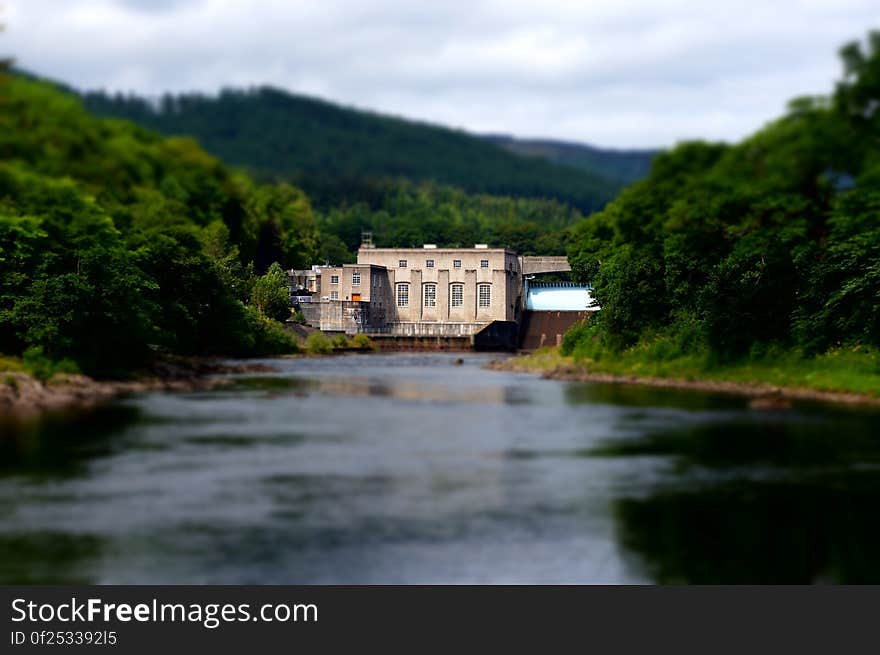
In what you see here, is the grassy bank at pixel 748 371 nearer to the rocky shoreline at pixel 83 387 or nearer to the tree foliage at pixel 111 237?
the rocky shoreline at pixel 83 387

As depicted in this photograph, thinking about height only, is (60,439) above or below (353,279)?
below

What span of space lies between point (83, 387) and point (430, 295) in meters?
122

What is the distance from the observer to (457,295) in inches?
7338

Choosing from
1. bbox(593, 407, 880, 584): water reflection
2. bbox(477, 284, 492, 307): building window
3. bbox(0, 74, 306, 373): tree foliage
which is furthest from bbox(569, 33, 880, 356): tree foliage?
bbox(477, 284, 492, 307): building window

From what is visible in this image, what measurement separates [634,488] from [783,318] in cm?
3914

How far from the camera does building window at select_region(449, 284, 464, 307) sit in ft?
609

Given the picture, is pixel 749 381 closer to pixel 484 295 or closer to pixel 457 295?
pixel 484 295

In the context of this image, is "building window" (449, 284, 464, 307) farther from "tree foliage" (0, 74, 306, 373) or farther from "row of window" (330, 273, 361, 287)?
"tree foliage" (0, 74, 306, 373)

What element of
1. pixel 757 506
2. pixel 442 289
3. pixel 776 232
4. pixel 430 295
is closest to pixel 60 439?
pixel 757 506

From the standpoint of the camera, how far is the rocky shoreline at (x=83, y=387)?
60.1 meters

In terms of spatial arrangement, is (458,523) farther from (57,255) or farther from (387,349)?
(387,349)

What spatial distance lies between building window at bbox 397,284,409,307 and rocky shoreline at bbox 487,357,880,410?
9211 cm

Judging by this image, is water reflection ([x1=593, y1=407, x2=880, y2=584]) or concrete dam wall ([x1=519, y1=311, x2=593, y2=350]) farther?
concrete dam wall ([x1=519, y1=311, x2=593, y2=350])

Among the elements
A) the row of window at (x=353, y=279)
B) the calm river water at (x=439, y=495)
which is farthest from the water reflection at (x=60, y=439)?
the row of window at (x=353, y=279)
